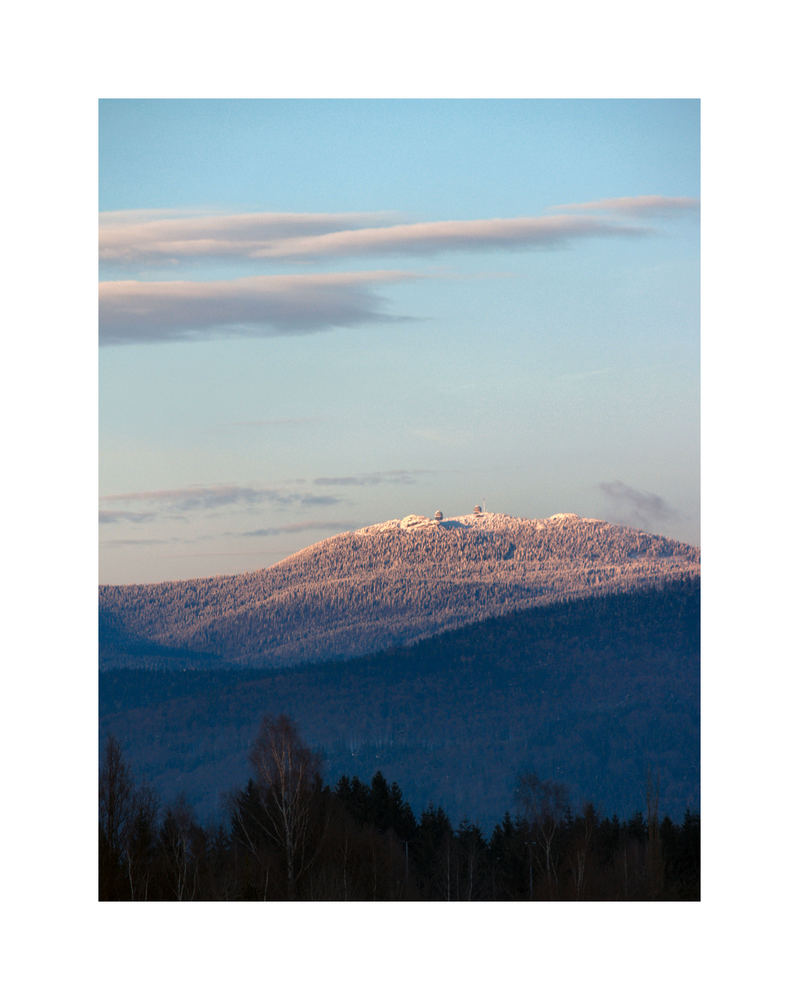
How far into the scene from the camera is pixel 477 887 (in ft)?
37.6

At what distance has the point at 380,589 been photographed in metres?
17.8

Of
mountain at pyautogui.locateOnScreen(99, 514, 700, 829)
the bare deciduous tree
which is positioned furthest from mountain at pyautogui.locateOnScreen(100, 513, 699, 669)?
the bare deciduous tree

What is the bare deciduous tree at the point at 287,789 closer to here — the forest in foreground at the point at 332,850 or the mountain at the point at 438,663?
the forest in foreground at the point at 332,850

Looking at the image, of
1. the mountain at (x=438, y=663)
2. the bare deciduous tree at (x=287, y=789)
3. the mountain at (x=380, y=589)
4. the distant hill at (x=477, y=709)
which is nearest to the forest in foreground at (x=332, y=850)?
the bare deciduous tree at (x=287, y=789)

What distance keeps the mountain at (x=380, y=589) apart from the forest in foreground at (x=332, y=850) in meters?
2.44

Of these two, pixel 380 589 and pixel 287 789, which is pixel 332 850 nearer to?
pixel 287 789

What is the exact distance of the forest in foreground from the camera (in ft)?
34.2

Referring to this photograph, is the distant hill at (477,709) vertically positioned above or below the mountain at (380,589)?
below

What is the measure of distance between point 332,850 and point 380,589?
23.0 ft

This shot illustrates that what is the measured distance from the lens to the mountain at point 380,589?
14.1 m

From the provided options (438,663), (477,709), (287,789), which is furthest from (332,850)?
(438,663)

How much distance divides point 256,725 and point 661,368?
790 cm
